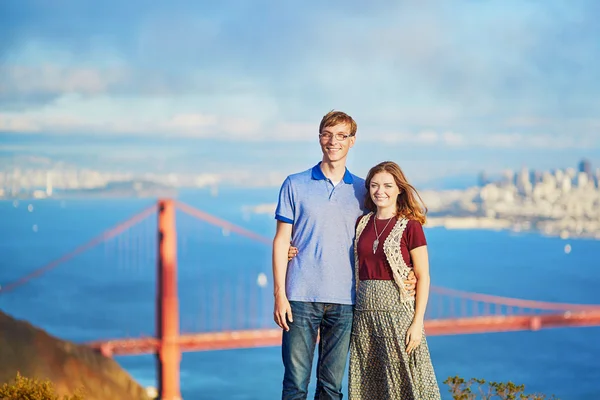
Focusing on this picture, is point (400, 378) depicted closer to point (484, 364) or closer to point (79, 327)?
point (79, 327)

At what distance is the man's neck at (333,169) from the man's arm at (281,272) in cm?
15

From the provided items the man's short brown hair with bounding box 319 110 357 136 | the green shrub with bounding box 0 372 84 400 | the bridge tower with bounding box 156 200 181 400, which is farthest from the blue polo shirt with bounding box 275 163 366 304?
the bridge tower with bounding box 156 200 181 400

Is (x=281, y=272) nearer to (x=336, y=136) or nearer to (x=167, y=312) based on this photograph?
(x=336, y=136)

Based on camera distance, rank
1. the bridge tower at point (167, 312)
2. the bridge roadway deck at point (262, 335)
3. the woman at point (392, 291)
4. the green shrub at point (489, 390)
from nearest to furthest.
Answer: the woman at point (392, 291) → the green shrub at point (489, 390) → the bridge roadway deck at point (262, 335) → the bridge tower at point (167, 312)

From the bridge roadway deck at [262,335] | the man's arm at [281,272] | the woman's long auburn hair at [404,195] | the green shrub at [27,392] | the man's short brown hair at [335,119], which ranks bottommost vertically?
the green shrub at [27,392]

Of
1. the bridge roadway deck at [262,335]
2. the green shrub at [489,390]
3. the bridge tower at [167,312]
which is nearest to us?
the green shrub at [489,390]

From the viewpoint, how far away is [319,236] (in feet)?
5.99

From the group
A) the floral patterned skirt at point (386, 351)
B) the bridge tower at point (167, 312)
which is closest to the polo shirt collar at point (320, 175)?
the floral patterned skirt at point (386, 351)

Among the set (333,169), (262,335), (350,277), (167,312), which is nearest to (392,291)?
(350,277)

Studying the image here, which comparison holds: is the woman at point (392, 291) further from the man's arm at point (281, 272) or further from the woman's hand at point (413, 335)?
the man's arm at point (281, 272)

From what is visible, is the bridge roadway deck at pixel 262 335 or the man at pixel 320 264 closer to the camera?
the man at pixel 320 264

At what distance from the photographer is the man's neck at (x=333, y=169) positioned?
1849 mm

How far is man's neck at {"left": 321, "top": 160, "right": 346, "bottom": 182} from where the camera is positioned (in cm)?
185

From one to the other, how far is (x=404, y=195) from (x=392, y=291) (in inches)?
8.6
